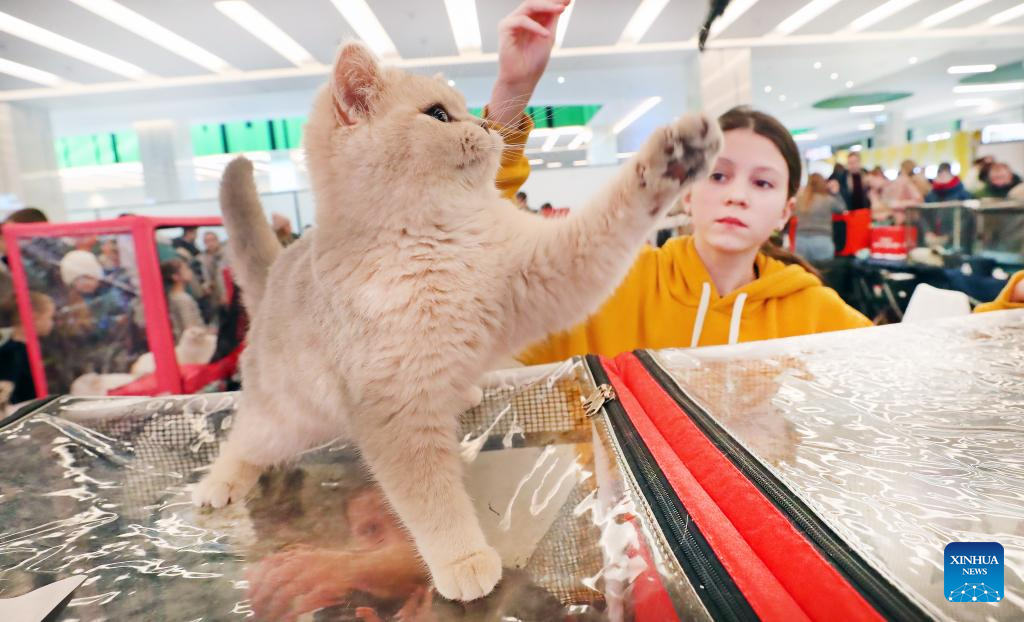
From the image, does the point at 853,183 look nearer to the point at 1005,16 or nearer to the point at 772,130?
the point at 1005,16

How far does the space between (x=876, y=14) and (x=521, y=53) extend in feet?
1.77

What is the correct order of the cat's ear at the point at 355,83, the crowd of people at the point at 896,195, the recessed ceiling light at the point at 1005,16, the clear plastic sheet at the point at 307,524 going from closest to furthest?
the clear plastic sheet at the point at 307,524 → the cat's ear at the point at 355,83 → the recessed ceiling light at the point at 1005,16 → the crowd of people at the point at 896,195

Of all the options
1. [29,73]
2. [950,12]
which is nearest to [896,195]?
[950,12]

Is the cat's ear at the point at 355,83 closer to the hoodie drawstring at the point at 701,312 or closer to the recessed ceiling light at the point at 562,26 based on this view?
the recessed ceiling light at the point at 562,26

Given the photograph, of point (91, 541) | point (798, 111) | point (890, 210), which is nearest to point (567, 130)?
point (91, 541)

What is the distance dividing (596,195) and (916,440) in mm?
346

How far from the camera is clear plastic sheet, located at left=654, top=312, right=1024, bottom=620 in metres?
0.32

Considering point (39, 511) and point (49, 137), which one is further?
point (49, 137)

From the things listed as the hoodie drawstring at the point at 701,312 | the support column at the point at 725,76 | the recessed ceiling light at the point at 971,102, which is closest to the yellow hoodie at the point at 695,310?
the hoodie drawstring at the point at 701,312

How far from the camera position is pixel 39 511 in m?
0.52

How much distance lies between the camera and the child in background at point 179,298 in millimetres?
1197

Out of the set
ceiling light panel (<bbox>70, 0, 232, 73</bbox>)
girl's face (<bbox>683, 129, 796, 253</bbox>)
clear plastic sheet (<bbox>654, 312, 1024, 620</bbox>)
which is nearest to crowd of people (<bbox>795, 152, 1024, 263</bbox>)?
girl's face (<bbox>683, 129, 796, 253</bbox>)

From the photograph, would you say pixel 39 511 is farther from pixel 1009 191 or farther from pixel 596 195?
pixel 1009 191

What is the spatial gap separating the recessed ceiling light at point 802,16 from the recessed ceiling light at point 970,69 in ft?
2.31
